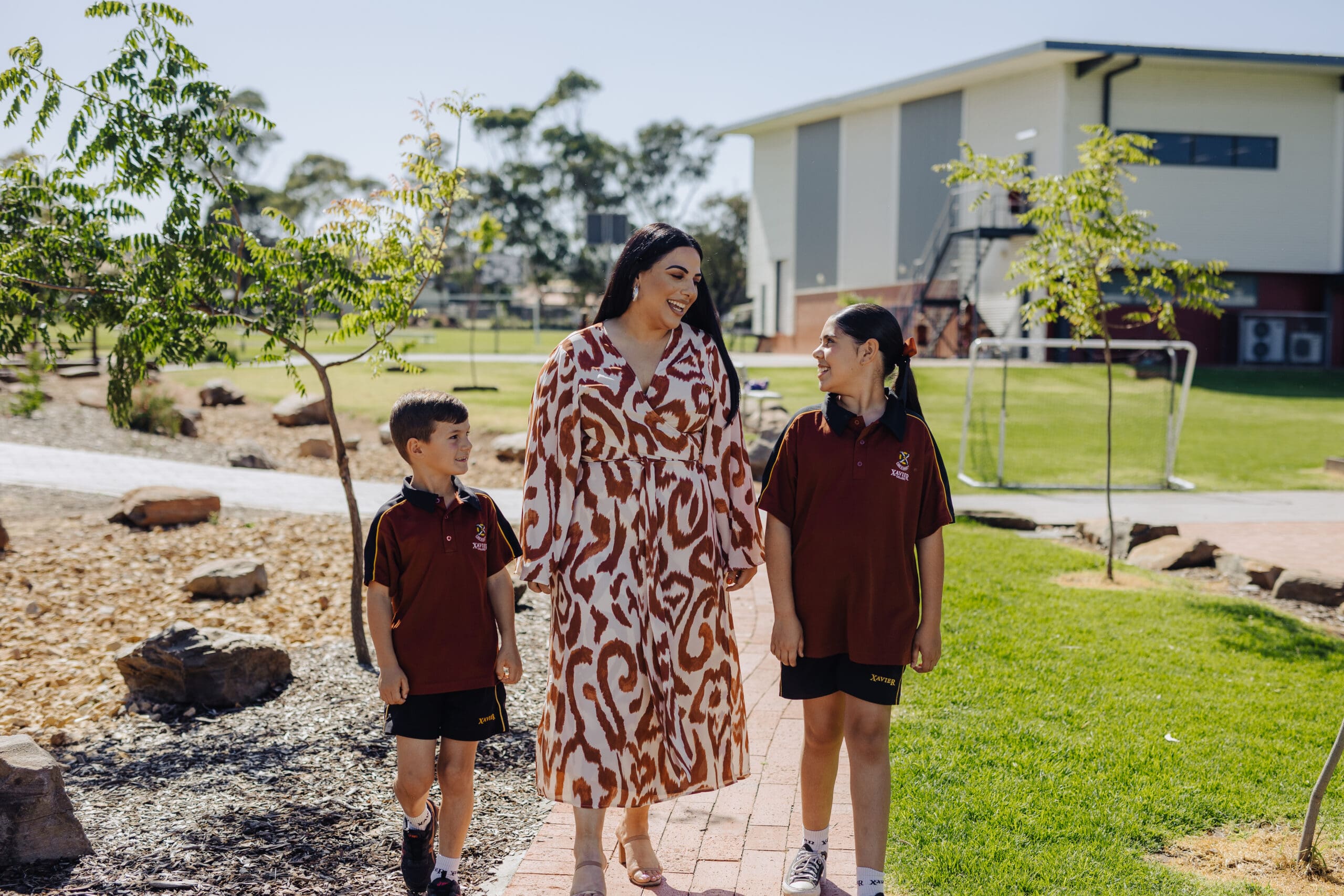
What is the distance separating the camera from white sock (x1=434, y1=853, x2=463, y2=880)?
3068mm

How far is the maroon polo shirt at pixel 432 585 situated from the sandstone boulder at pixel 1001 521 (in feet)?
25.9

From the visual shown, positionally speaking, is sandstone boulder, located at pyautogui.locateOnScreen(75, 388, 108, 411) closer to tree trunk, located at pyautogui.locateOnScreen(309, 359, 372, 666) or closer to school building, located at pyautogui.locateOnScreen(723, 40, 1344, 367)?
tree trunk, located at pyautogui.locateOnScreen(309, 359, 372, 666)

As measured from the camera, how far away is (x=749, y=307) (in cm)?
4731

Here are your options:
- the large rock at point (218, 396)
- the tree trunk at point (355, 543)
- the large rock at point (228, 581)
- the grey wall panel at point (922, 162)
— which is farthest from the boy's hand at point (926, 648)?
the grey wall panel at point (922, 162)

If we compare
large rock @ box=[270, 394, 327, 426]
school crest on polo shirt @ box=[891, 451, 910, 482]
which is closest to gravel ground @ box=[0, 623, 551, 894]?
school crest on polo shirt @ box=[891, 451, 910, 482]

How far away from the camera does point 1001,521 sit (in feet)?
33.7

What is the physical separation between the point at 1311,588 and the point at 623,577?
6.52 m

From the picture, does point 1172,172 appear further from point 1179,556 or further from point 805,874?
point 805,874

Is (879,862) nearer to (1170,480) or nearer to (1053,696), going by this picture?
(1053,696)

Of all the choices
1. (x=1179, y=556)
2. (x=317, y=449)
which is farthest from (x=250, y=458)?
(x=1179, y=556)

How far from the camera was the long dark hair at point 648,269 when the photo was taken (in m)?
3.15

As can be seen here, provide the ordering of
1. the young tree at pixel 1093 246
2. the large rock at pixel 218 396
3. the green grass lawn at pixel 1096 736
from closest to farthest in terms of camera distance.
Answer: the green grass lawn at pixel 1096 736, the young tree at pixel 1093 246, the large rock at pixel 218 396

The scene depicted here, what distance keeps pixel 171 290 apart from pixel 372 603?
2.40 meters

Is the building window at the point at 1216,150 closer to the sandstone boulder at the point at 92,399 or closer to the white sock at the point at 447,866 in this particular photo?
the sandstone boulder at the point at 92,399
